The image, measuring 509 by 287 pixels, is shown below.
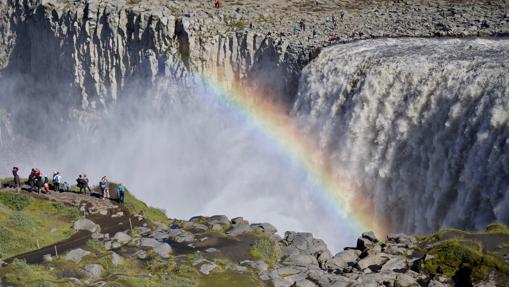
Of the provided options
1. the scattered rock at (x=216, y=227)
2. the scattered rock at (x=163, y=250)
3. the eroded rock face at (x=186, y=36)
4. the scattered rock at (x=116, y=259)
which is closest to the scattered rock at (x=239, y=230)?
the scattered rock at (x=216, y=227)

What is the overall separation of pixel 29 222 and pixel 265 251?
41.4ft

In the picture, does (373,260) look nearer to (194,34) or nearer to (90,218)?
(90,218)

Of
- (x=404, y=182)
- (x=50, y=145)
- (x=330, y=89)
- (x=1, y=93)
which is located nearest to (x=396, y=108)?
(x=404, y=182)

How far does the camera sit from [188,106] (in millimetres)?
63156

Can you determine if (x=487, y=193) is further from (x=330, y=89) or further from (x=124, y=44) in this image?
(x=124, y=44)

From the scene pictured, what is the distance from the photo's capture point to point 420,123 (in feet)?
129

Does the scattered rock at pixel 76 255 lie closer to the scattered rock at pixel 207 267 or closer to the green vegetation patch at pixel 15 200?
the scattered rock at pixel 207 267

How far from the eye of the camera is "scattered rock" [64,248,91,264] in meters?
28.1

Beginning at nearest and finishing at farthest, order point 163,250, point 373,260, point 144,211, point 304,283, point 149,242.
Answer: point 304,283
point 373,260
point 163,250
point 149,242
point 144,211

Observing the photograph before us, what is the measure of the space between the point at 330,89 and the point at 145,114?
25262 millimetres

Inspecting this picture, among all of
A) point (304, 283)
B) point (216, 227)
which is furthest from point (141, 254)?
point (304, 283)

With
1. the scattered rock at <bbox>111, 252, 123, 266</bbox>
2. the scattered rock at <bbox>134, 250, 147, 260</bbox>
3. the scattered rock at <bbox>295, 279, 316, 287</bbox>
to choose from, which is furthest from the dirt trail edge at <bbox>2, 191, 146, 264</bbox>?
the scattered rock at <bbox>295, 279, 316, 287</bbox>

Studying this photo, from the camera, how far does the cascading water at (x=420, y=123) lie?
3322 centimetres

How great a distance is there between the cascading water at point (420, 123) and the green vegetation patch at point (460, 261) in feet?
21.1
